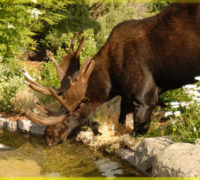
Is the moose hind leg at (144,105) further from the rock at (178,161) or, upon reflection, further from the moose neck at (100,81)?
the rock at (178,161)

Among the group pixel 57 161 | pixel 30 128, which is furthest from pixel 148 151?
pixel 30 128

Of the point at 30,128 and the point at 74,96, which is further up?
the point at 74,96

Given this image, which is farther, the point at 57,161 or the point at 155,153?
the point at 57,161

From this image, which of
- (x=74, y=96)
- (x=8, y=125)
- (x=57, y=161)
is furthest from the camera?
(x=8, y=125)

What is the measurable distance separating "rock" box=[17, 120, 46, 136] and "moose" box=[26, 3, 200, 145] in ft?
5.90

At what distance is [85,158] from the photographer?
470 cm

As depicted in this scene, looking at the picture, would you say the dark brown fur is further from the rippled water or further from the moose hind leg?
the rippled water

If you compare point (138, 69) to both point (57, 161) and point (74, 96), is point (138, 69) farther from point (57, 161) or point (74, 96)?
point (57, 161)

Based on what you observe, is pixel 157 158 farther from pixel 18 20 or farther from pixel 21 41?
pixel 21 41

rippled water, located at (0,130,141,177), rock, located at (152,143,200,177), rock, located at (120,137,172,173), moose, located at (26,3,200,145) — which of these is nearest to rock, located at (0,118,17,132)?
rippled water, located at (0,130,141,177)

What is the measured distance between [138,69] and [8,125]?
3540 millimetres

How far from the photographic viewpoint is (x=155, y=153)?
3709 millimetres

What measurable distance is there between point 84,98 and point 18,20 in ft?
17.9

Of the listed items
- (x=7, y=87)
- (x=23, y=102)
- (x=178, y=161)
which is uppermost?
(x=7, y=87)
